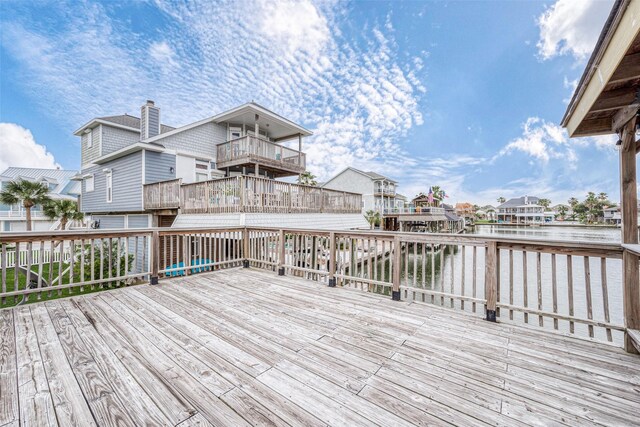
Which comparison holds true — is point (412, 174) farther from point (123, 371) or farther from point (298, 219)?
point (123, 371)

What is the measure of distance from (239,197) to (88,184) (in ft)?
41.6

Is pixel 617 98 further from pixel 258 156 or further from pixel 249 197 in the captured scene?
pixel 258 156

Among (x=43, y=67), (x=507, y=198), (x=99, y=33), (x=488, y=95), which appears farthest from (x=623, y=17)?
(x=507, y=198)

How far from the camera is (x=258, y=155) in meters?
10.5

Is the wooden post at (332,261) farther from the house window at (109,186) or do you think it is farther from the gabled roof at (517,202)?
the gabled roof at (517,202)

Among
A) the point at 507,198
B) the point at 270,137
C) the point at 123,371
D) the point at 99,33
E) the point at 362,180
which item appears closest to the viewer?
the point at 123,371

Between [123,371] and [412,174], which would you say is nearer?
[123,371]

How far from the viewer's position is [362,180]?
28547 millimetres

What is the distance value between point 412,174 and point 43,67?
45.8 m

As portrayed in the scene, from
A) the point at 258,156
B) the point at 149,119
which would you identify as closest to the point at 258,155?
the point at 258,156

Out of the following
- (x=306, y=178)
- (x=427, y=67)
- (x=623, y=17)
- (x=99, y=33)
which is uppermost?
(x=427, y=67)

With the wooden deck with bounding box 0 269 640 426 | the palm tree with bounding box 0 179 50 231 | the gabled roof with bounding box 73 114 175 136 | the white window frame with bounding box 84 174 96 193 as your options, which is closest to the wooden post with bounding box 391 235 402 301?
the wooden deck with bounding box 0 269 640 426

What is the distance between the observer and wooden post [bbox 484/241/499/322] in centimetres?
299

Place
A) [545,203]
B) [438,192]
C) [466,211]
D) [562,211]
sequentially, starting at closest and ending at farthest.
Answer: [438,192], [562,211], [545,203], [466,211]
